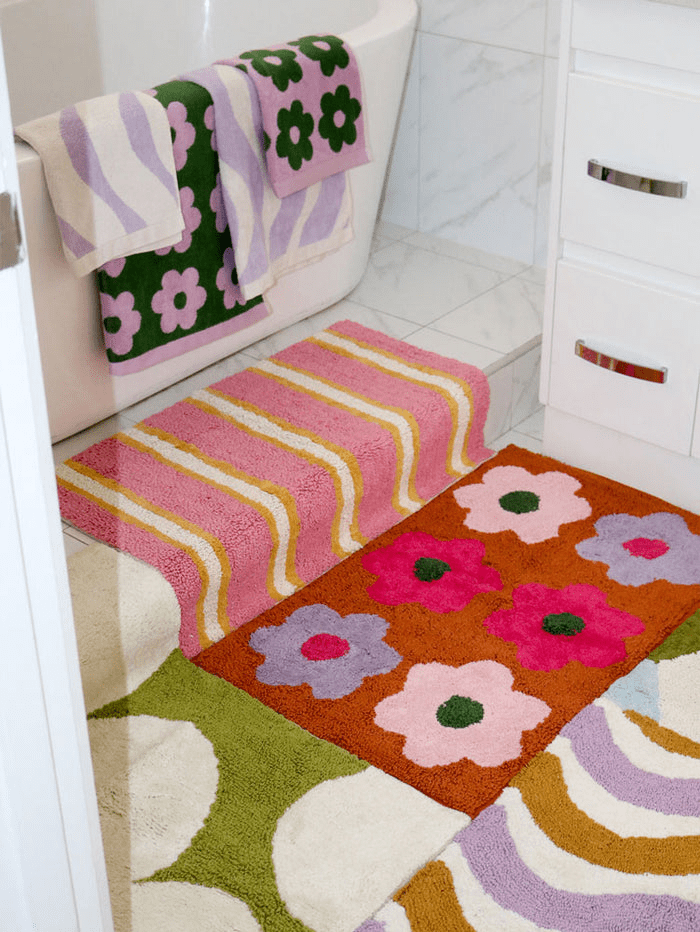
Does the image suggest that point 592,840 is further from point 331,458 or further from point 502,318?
point 502,318

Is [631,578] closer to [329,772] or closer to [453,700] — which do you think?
[453,700]

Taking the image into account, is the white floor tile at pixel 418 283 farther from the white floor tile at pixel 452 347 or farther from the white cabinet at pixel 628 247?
the white cabinet at pixel 628 247

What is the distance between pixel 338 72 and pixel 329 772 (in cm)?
123

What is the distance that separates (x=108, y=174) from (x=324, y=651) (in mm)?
777

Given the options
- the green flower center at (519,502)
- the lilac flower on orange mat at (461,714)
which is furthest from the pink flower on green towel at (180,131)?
the lilac flower on orange mat at (461,714)

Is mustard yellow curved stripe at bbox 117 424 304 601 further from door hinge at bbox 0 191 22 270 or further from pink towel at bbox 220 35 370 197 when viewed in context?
door hinge at bbox 0 191 22 270

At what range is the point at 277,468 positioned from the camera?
1891 mm

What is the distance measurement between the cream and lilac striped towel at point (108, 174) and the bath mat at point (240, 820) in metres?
0.68

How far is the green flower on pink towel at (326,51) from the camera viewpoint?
2.05m

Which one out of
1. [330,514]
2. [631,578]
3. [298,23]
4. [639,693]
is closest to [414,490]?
[330,514]

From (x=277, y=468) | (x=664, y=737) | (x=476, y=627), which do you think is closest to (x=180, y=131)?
(x=277, y=468)

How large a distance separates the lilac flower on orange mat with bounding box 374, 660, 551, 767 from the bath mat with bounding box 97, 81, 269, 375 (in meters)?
0.71

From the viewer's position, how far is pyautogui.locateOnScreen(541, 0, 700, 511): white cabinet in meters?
1.67

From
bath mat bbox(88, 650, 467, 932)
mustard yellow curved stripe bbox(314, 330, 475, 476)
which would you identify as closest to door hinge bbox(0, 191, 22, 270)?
bath mat bbox(88, 650, 467, 932)
